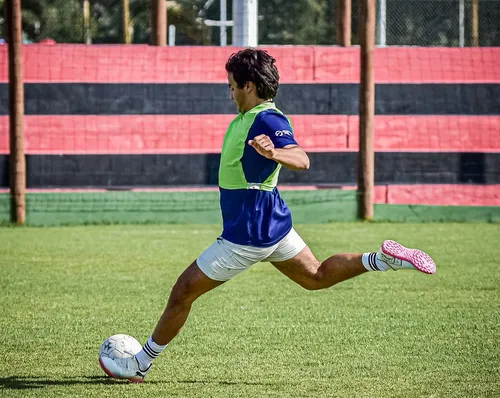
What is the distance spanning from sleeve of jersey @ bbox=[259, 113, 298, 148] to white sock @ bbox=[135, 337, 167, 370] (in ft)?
4.87

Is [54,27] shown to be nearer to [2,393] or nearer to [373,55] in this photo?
[373,55]

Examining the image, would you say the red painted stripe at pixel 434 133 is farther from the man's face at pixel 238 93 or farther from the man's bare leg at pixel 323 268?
the man's face at pixel 238 93

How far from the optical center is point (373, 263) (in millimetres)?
6211

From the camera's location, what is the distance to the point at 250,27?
57.7 feet

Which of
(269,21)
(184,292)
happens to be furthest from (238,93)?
(269,21)

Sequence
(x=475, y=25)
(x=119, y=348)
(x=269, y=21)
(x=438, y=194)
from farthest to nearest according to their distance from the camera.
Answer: (x=269, y=21), (x=475, y=25), (x=438, y=194), (x=119, y=348)

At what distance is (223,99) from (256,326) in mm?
9203

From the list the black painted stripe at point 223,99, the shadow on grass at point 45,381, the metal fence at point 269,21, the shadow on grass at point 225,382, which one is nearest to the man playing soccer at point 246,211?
the shadow on grass at point 45,381

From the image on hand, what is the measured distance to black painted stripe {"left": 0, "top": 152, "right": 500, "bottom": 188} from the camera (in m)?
16.4

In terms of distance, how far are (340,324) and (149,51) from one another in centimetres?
961

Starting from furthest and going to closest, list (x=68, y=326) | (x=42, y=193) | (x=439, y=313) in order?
(x=42, y=193), (x=439, y=313), (x=68, y=326)

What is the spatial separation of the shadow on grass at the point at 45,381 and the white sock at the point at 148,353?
19 centimetres

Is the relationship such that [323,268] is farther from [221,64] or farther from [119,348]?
[221,64]

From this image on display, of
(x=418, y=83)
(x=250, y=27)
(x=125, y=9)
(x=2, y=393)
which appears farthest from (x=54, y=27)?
(x=2, y=393)
